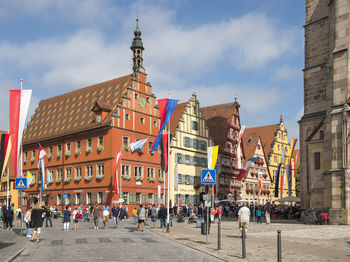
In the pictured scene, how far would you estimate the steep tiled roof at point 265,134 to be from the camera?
84.6m

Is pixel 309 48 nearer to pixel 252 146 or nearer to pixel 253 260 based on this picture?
pixel 253 260

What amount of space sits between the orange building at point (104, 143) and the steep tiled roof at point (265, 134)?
33824 mm

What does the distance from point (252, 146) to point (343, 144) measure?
48.1 metres

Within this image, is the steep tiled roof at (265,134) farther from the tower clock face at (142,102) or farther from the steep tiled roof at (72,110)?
the steep tiled roof at (72,110)

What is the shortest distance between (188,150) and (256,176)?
2091 cm

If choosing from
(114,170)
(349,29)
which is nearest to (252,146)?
(114,170)

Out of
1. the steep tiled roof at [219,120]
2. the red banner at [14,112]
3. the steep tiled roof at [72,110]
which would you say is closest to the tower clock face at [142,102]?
the steep tiled roof at [72,110]

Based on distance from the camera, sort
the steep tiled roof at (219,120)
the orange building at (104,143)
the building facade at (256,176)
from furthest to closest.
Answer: the building facade at (256,176) → the steep tiled roof at (219,120) → the orange building at (104,143)

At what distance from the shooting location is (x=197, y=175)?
2419 inches

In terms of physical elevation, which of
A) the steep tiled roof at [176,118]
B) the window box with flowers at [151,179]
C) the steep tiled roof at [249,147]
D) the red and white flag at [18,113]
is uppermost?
the steep tiled roof at [176,118]

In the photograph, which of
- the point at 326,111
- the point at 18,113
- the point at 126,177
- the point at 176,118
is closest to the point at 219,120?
the point at 176,118

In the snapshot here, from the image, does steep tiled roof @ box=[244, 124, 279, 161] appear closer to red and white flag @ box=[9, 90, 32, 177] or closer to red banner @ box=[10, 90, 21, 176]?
red and white flag @ box=[9, 90, 32, 177]

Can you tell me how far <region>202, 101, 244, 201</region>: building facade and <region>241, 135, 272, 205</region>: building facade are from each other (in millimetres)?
3870

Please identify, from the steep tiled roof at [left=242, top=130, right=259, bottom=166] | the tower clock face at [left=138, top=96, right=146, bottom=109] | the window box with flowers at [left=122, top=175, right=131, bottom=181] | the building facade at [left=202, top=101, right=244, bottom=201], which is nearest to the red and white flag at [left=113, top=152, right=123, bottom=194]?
the window box with flowers at [left=122, top=175, right=131, bottom=181]
